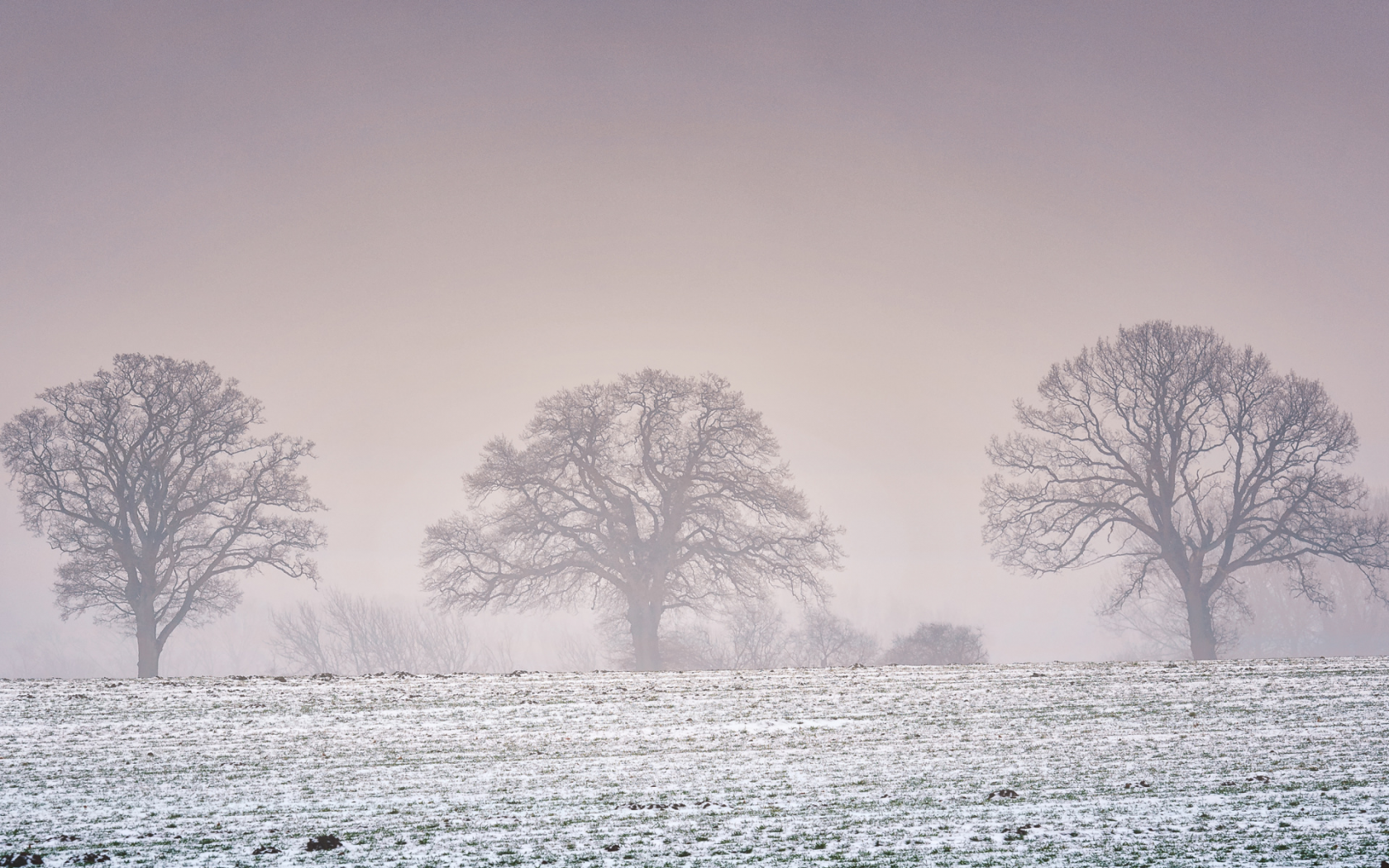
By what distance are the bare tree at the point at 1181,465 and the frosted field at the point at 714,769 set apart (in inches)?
588

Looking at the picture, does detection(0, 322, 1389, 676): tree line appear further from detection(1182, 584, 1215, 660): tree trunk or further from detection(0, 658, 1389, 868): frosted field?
detection(0, 658, 1389, 868): frosted field

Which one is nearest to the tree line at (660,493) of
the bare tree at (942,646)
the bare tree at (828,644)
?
the bare tree at (942,646)

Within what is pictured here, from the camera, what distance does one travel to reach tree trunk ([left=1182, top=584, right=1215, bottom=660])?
110 feet

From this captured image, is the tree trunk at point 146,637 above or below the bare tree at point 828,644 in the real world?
above

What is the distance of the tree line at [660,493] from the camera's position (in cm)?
3300

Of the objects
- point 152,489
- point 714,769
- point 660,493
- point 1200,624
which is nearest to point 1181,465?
point 1200,624

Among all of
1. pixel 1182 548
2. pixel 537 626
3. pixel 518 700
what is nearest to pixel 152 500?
pixel 518 700

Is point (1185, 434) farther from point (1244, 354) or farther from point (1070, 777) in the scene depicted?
point (1070, 777)

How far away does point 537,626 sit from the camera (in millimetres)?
111938

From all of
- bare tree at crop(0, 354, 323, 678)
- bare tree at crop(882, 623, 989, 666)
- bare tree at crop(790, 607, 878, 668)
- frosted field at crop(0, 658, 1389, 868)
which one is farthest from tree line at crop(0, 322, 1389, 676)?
frosted field at crop(0, 658, 1389, 868)

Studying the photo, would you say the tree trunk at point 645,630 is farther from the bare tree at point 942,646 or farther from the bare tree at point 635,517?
the bare tree at point 942,646

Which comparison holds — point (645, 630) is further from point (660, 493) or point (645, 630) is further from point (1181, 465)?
point (1181, 465)

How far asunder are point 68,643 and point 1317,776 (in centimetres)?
11499

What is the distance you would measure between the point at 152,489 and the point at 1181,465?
37.3 metres
